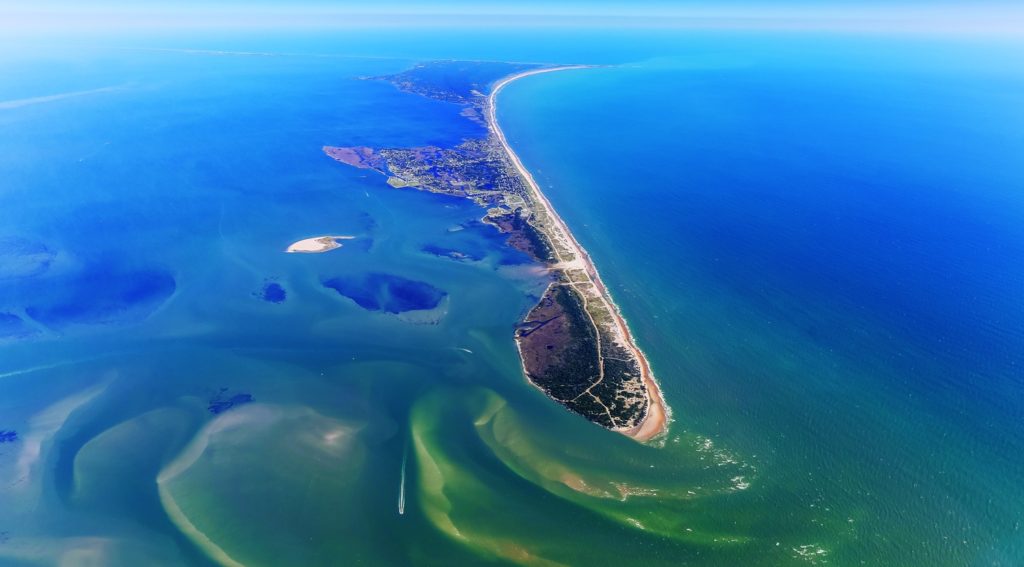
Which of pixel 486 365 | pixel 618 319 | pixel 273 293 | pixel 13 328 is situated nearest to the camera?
pixel 486 365

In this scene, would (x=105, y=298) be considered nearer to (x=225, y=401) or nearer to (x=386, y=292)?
(x=225, y=401)

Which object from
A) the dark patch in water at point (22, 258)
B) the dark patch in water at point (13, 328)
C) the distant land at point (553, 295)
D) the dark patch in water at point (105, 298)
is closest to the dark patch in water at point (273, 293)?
the dark patch in water at point (105, 298)

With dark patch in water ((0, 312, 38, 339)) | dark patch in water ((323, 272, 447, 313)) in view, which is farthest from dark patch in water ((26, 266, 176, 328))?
dark patch in water ((323, 272, 447, 313))


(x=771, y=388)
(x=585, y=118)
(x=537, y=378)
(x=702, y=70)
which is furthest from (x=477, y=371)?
(x=702, y=70)

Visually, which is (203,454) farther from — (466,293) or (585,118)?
(585,118)

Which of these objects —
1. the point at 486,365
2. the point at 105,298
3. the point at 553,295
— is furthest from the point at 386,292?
the point at 105,298

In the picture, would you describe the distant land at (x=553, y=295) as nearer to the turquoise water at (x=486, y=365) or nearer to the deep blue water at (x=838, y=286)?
the turquoise water at (x=486, y=365)

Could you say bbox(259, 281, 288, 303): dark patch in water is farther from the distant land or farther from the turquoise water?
the distant land
